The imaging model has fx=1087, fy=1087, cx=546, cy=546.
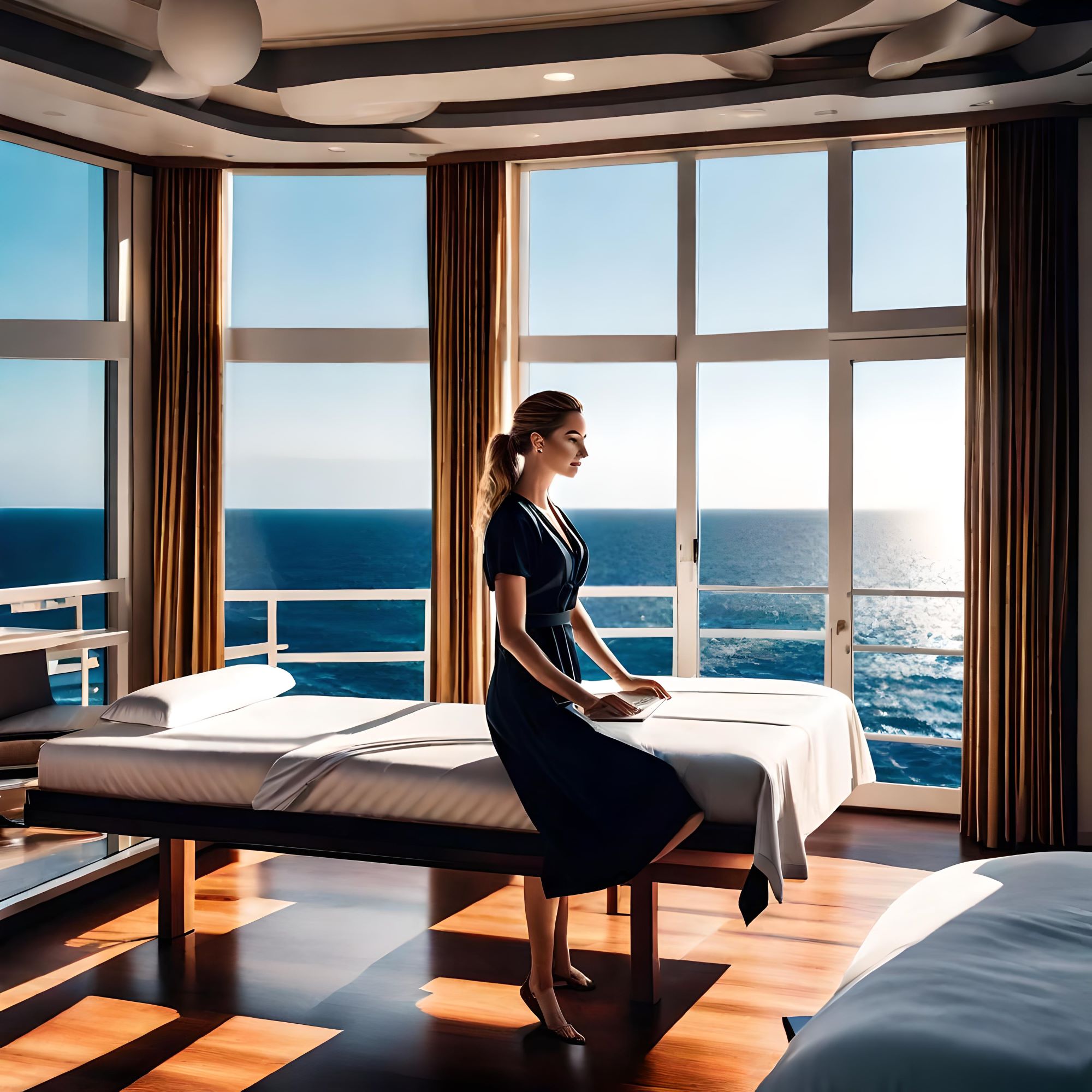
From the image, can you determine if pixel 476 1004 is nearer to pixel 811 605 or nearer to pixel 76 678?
pixel 811 605

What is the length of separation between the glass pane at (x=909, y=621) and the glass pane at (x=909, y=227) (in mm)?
1282

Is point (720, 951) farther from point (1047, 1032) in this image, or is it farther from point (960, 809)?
point (1047, 1032)

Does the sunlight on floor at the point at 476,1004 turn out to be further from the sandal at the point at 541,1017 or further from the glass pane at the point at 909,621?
the glass pane at the point at 909,621

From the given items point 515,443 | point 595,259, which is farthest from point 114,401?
point 595,259

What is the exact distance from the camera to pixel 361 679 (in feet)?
55.2

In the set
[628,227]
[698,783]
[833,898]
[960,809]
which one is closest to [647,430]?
[628,227]

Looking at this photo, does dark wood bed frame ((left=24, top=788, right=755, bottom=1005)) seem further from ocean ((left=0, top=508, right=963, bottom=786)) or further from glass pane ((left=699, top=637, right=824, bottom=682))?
glass pane ((left=699, top=637, right=824, bottom=682))

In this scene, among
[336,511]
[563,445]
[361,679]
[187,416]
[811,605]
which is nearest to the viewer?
[563,445]

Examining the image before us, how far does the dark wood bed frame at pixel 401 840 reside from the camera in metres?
2.70

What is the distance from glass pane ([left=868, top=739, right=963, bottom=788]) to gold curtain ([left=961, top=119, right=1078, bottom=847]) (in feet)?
1.02

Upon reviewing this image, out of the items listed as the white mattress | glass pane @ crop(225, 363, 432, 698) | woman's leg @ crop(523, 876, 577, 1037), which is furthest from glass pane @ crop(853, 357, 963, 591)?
glass pane @ crop(225, 363, 432, 698)

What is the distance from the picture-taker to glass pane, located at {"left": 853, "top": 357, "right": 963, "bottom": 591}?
4727 millimetres

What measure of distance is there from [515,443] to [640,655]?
48.1 ft

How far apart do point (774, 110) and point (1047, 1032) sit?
3976 mm
